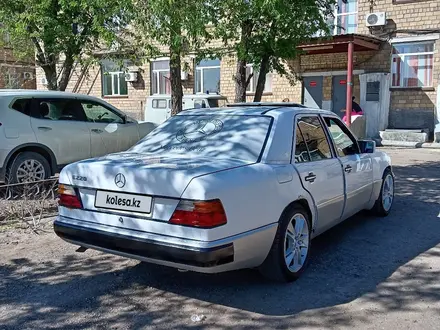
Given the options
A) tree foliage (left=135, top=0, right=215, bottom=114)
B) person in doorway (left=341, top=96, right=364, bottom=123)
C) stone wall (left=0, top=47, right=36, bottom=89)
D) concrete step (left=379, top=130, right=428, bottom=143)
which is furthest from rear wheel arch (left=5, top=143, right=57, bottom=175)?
stone wall (left=0, top=47, right=36, bottom=89)

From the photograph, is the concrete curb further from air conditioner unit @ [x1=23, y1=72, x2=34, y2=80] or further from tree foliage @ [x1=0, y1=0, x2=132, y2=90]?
air conditioner unit @ [x1=23, y1=72, x2=34, y2=80]

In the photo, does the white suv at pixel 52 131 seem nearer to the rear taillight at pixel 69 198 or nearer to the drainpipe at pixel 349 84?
the rear taillight at pixel 69 198

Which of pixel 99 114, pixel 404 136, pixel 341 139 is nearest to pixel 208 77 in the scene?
pixel 404 136

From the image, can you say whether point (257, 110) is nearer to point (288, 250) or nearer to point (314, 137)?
point (314, 137)

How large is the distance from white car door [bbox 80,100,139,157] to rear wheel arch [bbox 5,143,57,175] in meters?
0.75

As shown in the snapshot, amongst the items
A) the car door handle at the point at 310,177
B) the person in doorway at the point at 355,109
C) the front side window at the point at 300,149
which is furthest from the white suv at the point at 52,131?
the person in doorway at the point at 355,109

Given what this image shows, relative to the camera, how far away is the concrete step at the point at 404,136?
642 inches

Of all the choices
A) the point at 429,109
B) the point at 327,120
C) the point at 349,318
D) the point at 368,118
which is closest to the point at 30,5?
the point at 327,120

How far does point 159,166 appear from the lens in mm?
3746

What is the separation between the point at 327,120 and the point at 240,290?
87.6 inches

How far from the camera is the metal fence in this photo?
6.09 metres

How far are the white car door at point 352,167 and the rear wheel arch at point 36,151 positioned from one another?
483cm

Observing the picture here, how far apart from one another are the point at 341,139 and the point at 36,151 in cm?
499

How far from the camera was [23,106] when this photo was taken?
7684 millimetres
